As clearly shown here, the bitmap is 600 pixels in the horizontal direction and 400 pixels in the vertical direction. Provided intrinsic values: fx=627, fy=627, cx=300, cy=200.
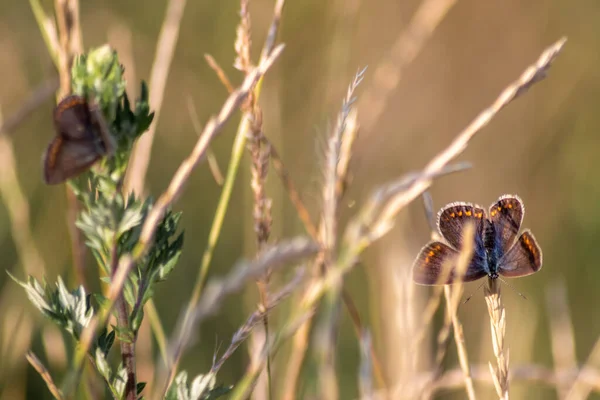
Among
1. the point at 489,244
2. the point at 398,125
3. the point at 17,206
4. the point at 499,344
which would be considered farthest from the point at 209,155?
the point at 398,125

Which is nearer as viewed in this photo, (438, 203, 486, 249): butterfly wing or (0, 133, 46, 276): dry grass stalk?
(438, 203, 486, 249): butterfly wing

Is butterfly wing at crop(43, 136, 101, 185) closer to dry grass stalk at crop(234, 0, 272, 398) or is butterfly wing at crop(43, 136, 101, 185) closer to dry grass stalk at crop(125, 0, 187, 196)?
dry grass stalk at crop(234, 0, 272, 398)

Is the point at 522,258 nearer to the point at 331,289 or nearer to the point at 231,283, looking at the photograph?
the point at 331,289

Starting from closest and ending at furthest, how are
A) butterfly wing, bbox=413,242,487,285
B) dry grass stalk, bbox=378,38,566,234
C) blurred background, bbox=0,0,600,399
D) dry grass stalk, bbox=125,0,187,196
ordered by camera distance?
dry grass stalk, bbox=378,38,566,234 → butterfly wing, bbox=413,242,487,285 → dry grass stalk, bbox=125,0,187,196 → blurred background, bbox=0,0,600,399

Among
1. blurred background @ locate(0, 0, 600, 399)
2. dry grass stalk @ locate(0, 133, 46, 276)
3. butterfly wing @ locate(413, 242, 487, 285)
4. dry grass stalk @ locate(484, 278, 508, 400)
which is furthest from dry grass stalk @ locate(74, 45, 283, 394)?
blurred background @ locate(0, 0, 600, 399)

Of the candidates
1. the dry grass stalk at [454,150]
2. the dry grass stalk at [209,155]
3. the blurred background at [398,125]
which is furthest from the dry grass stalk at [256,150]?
the blurred background at [398,125]

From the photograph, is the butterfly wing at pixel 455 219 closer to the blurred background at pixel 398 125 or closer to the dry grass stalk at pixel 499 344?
the dry grass stalk at pixel 499 344

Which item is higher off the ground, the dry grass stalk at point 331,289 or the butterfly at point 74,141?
the butterfly at point 74,141
